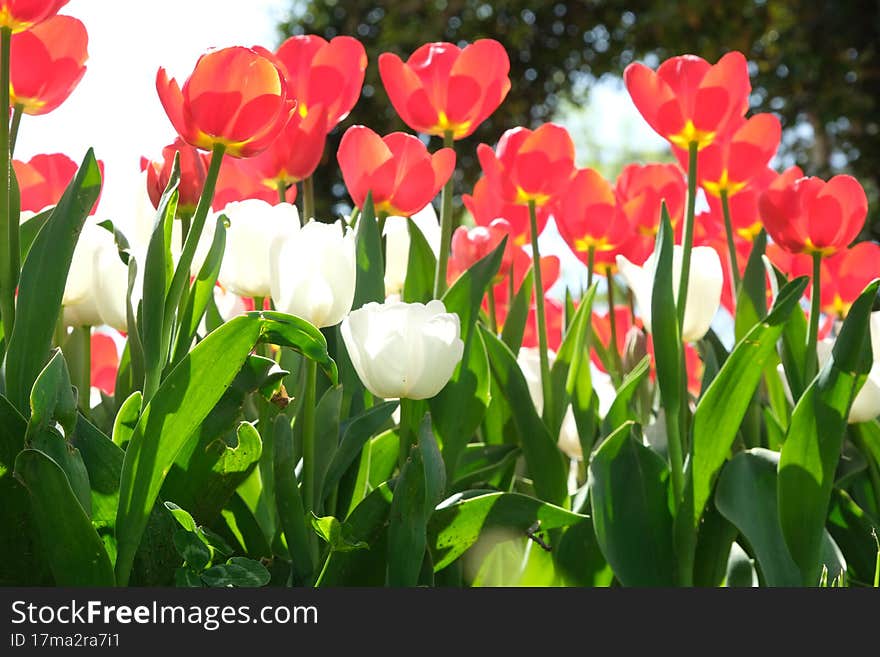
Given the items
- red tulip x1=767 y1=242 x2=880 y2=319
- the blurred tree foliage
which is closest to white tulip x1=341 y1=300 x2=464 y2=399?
red tulip x1=767 y1=242 x2=880 y2=319

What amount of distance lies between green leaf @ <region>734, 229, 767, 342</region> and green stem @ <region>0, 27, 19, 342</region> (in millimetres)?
564

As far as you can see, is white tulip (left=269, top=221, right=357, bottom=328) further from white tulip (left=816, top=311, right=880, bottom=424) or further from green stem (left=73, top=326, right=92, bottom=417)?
white tulip (left=816, top=311, right=880, bottom=424)

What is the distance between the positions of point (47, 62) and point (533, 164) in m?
0.39

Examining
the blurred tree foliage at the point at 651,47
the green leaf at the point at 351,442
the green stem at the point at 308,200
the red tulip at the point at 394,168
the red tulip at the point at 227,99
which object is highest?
the blurred tree foliage at the point at 651,47

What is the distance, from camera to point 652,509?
2.31 ft

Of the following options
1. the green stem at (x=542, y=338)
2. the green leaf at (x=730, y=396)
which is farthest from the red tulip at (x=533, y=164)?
the green leaf at (x=730, y=396)

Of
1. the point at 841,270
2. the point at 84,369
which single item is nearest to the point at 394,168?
the point at 84,369

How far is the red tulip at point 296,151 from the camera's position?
727 mm

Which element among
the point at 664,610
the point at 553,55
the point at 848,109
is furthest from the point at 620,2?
the point at 664,610

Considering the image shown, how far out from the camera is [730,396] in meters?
0.69

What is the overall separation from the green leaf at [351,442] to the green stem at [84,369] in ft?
0.65

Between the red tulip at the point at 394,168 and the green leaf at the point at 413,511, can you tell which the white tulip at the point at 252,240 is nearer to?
the red tulip at the point at 394,168

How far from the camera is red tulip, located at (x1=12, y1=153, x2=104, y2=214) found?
0.81 meters

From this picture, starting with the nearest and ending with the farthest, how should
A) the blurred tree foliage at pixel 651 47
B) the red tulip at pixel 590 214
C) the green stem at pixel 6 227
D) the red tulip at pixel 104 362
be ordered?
the green stem at pixel 6 227, the red tulip at pixel 590 214, the red tulip at pixel 104 362, the blurred tree foliage at pixel 651 47
